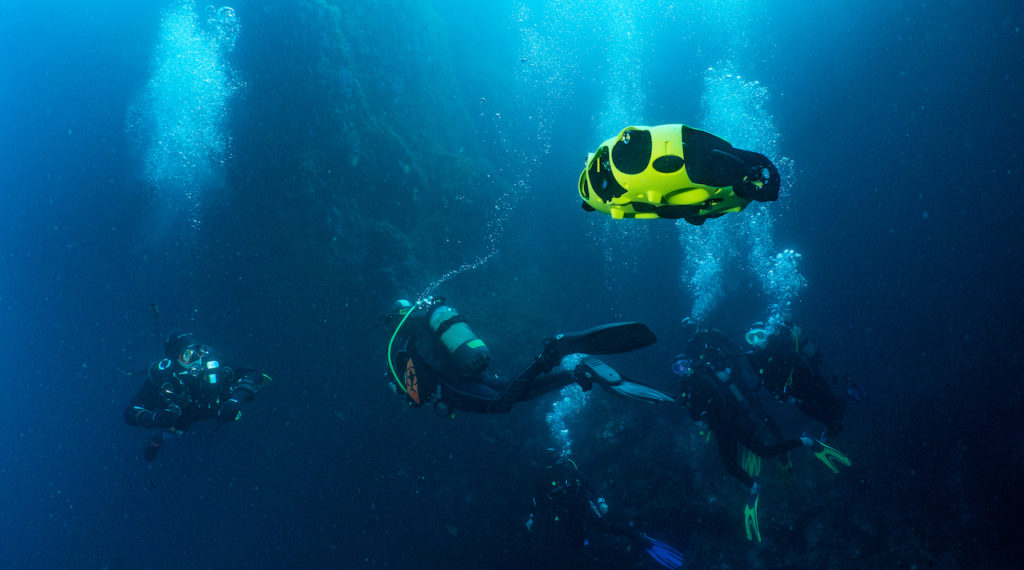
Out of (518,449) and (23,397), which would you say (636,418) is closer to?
(518,449)

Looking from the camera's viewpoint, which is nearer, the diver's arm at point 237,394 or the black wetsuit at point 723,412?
the black wetsuit at point 723,412

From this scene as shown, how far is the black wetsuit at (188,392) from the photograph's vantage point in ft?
19.5

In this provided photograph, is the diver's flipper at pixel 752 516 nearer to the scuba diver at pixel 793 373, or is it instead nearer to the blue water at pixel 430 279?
the blue water at pixel 430 279

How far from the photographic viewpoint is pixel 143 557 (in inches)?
356

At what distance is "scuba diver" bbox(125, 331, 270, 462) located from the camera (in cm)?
595

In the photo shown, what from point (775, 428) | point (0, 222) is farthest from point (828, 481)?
point (0, 222)

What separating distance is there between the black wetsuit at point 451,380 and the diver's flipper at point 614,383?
0.23 meters

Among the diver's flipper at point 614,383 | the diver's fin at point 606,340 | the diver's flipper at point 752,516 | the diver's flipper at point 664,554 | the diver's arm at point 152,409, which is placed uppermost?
the diver's fin at point 606,340

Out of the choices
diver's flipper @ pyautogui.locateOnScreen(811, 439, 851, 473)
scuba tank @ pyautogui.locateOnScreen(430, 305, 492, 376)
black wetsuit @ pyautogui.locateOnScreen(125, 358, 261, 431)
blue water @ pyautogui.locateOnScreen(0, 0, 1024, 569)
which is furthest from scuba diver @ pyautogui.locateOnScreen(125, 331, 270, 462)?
diver's flipper @ pyautogui.locateOnScreen(811, 439, 851, 473)

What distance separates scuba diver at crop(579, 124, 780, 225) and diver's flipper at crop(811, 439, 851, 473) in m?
5.33

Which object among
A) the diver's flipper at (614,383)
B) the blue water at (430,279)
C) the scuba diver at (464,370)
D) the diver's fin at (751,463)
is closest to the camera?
the diver's flipper at (614,383)

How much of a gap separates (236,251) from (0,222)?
8.85 metres

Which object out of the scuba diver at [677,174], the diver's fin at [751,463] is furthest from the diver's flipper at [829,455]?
the scuba diver at [677,174]

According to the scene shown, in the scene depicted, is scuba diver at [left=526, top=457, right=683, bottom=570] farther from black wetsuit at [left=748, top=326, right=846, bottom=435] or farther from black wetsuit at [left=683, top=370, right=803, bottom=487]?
black wetsuit at [left=748, top=326, right=846, bottom=435]
